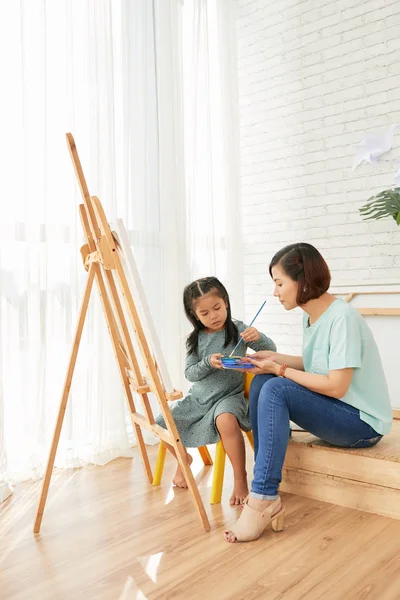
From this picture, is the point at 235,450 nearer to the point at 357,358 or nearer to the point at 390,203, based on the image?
the point at 357,358

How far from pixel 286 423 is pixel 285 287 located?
0.44m

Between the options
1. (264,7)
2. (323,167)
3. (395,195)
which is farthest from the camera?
(264,7)

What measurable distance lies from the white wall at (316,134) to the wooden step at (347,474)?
1.02m

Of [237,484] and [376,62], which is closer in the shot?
[237,484]

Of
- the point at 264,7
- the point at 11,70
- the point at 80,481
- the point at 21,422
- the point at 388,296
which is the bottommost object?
the point at 80,481

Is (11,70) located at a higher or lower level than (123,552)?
higher

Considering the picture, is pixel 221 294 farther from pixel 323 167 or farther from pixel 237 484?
pixel 323 167

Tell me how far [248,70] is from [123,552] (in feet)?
10.1

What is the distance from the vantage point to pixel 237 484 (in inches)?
83.7

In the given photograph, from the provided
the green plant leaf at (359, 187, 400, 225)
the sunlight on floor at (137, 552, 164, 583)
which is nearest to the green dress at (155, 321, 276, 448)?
the sunlight on floor at (137, 552, 164, 583)

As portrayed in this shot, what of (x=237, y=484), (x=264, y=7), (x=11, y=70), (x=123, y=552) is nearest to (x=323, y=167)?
(x=264, y=7)

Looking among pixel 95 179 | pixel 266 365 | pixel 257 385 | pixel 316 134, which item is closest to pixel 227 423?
pixel 257 385

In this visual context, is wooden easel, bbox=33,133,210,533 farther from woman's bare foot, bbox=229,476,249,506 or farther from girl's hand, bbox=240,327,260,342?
girl's hand, bbox=240,327,260,342

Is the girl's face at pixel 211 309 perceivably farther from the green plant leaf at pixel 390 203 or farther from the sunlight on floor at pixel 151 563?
the green plant leaf at pixel 390 203
